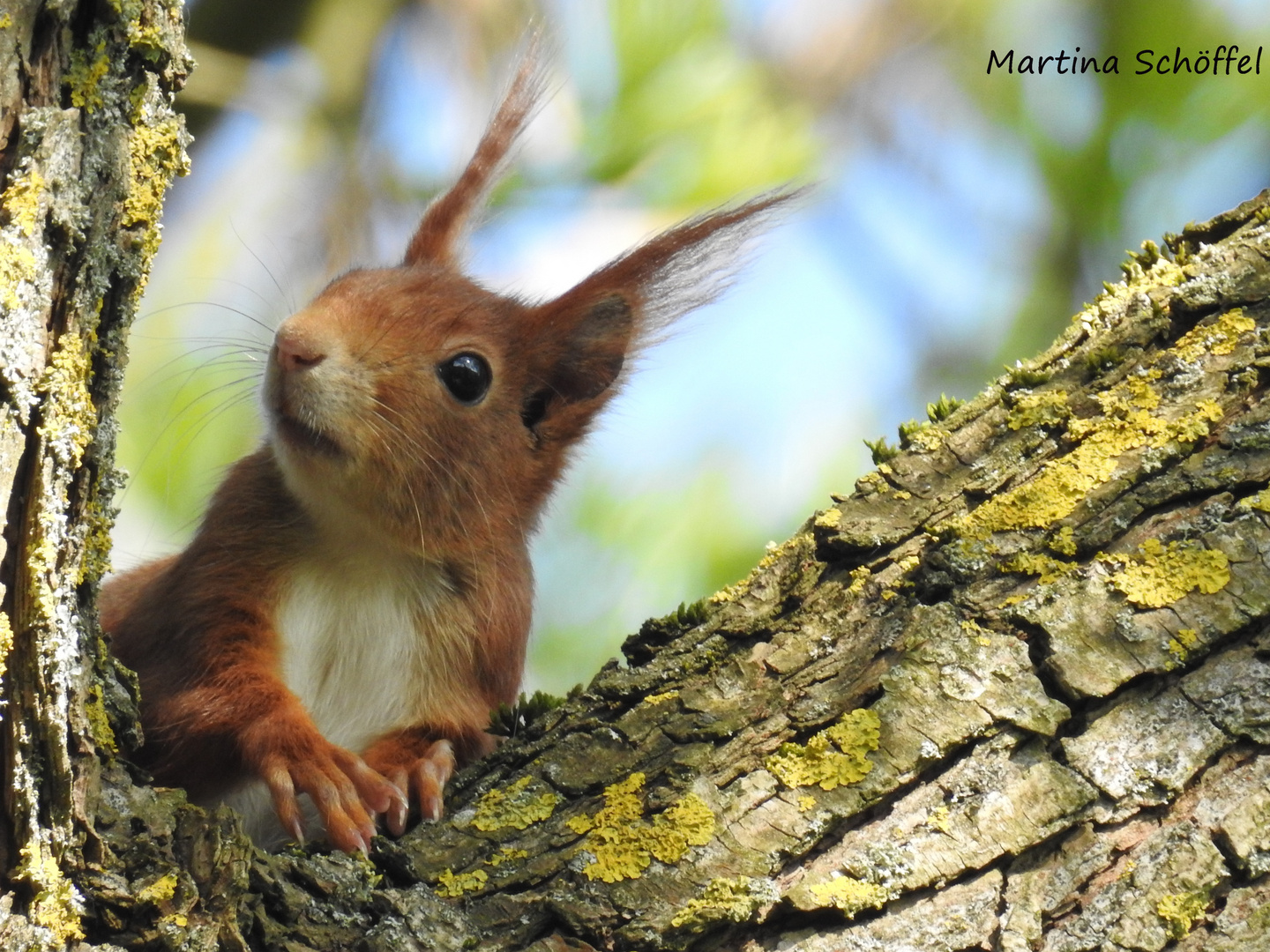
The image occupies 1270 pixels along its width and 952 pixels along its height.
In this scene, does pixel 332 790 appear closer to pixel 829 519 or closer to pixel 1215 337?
pixel 829 519

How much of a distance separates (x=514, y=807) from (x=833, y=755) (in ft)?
1.66

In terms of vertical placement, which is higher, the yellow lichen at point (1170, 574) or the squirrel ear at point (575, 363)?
the squirrel ear at point (575, 363)

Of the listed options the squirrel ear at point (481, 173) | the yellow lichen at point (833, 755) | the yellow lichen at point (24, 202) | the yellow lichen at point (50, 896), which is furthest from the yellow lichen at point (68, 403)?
the squirrel ear at point (481, 173)

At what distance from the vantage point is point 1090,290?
4699 millimetres

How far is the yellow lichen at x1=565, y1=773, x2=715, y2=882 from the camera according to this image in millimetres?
1825

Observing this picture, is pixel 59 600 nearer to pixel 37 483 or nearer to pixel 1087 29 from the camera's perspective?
pixel 37 483

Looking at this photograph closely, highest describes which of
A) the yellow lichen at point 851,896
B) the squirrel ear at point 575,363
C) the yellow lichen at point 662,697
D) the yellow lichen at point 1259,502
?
the squirrel ear at point 575,363

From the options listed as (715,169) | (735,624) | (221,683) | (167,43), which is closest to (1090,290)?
(715,169)

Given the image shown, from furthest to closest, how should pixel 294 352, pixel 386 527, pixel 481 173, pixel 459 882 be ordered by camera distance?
1. pixel 481 173
2. pixel 386 527
3. pixel 294 352
4. pixel 459 882

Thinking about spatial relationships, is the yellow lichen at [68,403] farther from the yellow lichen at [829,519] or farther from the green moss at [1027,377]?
the green moss at [1027,377]

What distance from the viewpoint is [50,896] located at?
1.58m

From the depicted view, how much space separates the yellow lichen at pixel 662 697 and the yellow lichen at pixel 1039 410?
0.75 m

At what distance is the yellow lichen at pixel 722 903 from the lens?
1.75 meters

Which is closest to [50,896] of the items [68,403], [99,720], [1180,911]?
[99,720]
